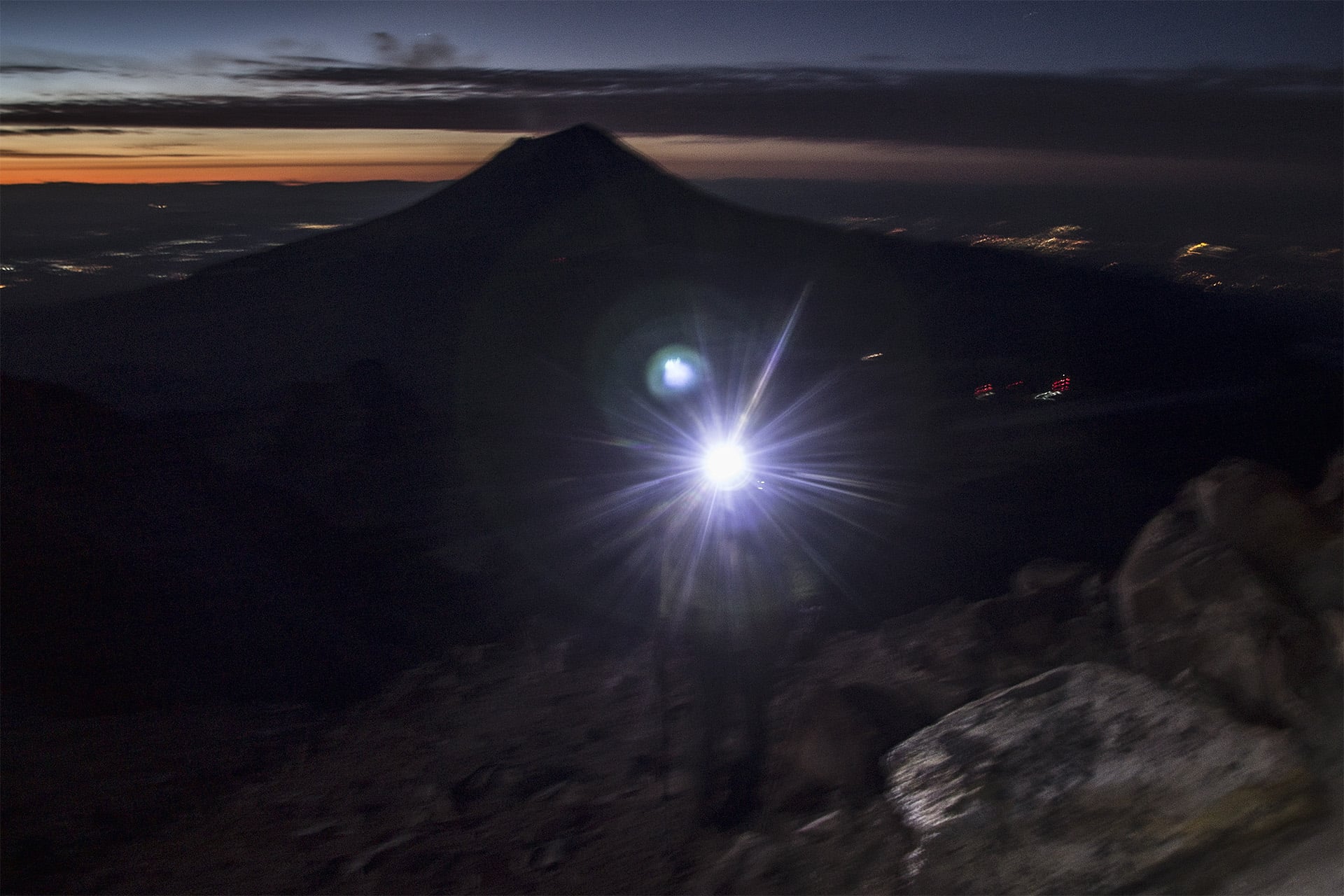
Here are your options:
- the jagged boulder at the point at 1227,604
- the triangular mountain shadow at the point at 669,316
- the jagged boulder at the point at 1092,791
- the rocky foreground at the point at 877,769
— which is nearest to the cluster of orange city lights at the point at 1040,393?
the triangular mountain shadow at the point at 669,316

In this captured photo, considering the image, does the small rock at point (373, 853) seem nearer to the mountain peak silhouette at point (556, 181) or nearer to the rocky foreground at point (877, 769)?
the rocky foreground at point (877, 769)

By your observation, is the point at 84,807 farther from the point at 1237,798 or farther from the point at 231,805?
the point at 1237,798

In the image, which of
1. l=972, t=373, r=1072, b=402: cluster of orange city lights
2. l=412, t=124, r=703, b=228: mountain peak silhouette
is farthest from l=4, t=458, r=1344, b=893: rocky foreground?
l=412, t=124, r=703, b=228: mountain peak silhouette

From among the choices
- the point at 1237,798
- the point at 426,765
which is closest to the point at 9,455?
the point at 426,765

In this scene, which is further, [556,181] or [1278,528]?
[556,181]

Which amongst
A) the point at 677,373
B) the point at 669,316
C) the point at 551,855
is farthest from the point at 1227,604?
the point at 669,316

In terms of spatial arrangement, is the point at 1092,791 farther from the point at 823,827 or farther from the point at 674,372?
the point at 674,372

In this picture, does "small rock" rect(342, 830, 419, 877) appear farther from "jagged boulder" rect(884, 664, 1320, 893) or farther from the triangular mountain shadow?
the triangular mountain shadow
